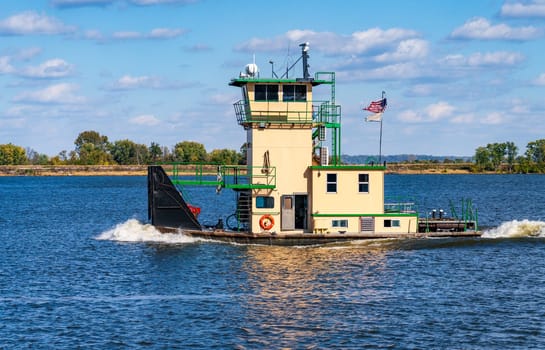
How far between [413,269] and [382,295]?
5.60 meters

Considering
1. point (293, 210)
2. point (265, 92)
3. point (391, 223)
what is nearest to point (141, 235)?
point (293, 210)

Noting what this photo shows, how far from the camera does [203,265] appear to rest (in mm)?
36375

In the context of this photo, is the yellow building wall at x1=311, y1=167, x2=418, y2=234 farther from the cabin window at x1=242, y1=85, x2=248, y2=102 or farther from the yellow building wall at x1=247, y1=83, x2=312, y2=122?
the cabin window at x1=242, y1=85, x2=248, y2=102

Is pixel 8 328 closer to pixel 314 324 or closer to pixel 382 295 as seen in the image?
pixel 314 324

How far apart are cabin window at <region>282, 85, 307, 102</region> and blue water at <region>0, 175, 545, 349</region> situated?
285 inches

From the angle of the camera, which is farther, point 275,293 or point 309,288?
point 309,288

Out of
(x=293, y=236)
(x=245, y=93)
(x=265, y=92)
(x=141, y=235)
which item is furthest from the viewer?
(x=141, y=235)

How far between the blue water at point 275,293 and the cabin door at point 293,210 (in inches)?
62.1

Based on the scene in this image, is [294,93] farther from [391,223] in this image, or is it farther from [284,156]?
[391,223]

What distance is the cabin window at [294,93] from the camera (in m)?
40.3

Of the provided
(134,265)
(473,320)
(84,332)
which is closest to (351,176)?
(134,265)

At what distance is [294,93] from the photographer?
40.4 m

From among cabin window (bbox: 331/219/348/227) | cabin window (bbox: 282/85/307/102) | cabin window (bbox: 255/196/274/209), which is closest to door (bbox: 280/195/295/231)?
cabin window (bbox: 255/196/274/209)

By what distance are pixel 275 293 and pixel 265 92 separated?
1274cm
